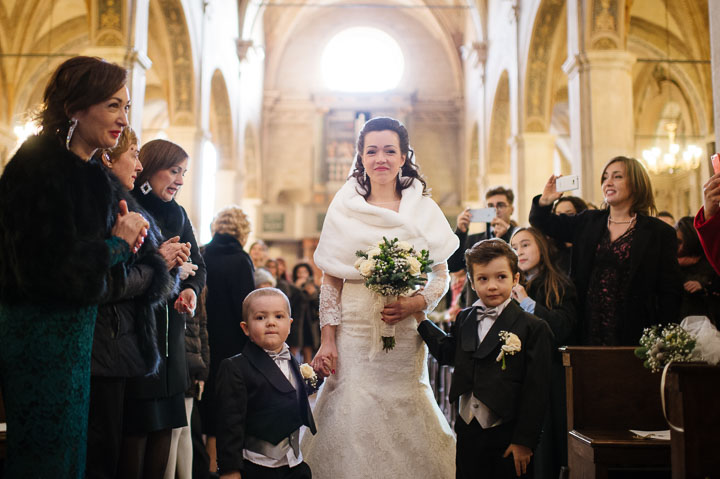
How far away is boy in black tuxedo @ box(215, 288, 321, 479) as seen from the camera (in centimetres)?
287

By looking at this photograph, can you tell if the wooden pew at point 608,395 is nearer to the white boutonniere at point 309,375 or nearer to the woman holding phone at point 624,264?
the woman holding phone at point 624,264

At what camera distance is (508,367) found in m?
2.90

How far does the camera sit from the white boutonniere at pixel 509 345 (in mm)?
2840

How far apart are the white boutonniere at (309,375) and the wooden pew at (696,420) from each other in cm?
148

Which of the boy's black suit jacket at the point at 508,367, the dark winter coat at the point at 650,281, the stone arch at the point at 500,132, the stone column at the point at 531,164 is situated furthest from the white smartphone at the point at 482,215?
the stone arch at the point at 500,132

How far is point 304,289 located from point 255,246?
3.15 metres

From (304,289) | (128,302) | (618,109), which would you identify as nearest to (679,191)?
(618,109)

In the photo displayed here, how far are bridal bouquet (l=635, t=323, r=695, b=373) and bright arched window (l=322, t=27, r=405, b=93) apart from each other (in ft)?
68.7

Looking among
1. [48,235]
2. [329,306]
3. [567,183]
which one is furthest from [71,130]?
[567,183]

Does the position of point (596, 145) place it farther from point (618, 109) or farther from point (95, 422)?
point (95, 422)

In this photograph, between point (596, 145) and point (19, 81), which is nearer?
point (596, 145)

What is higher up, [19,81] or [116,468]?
[19,81]

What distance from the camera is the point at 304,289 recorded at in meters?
10.9

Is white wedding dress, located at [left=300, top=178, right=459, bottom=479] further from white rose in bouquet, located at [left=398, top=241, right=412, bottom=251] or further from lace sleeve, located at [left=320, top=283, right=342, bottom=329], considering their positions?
white rose in bouquet, located at [left=398, top=241, right=412, bottom=251]
